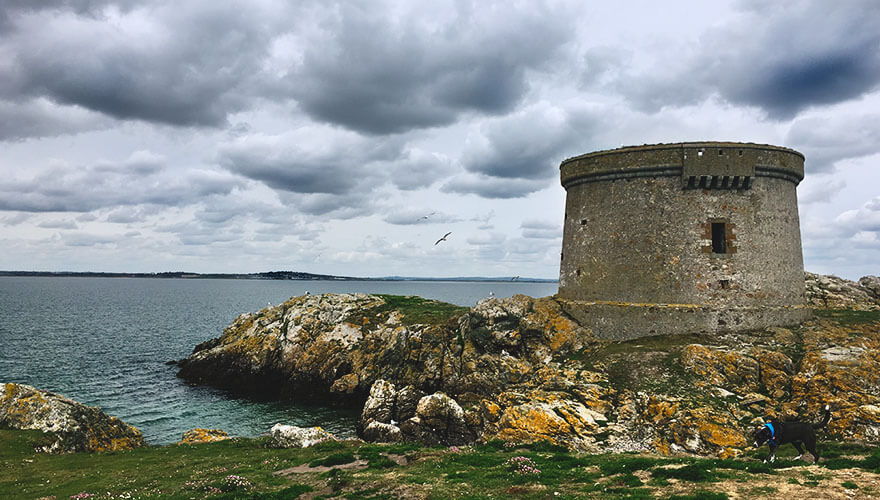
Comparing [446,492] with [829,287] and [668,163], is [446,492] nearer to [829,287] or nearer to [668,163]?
[668,163]

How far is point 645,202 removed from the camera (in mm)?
28609

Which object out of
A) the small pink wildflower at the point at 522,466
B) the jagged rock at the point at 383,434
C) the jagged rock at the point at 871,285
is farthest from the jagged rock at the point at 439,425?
the jagged rock at the point at 871,285

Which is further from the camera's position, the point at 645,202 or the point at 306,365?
the point at 306,365

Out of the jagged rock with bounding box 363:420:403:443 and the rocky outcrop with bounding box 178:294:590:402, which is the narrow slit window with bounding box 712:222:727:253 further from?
the jagged rock with bounding box 363:420:403:443

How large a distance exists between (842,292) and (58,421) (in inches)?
2017

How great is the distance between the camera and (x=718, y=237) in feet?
92.0

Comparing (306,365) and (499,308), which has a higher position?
(499,308)

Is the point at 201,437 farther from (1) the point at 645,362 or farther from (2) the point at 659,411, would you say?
(1) the point at 645,362

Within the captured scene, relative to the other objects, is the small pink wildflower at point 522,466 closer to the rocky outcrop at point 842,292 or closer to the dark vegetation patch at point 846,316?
the dark vegetation patch at point 846,316

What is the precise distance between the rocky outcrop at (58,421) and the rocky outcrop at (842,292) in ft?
144

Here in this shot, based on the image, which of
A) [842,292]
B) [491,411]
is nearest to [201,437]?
[491,411]

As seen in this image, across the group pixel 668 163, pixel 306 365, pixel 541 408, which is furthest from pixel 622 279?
pixel 306 365

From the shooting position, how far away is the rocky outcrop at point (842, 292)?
3531 centimetres

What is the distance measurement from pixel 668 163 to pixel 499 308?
43.5 feet
